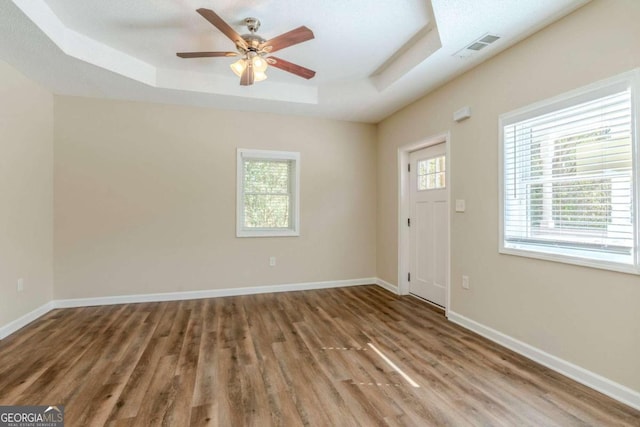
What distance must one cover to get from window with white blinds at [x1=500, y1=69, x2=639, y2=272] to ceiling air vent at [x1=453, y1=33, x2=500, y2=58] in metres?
0.64

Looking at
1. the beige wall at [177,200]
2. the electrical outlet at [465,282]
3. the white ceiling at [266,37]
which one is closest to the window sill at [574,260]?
the electrical outlet at [465,282]

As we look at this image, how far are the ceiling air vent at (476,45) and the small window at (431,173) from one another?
1222mm

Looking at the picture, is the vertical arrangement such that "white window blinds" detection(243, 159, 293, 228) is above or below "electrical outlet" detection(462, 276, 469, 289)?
above

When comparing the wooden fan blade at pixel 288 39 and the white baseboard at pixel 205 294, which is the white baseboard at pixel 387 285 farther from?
the wooden fan blade at pixel 288 39

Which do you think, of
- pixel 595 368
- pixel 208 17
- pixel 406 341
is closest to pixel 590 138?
pixel 595 368

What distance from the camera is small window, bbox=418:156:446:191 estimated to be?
3.70 metres

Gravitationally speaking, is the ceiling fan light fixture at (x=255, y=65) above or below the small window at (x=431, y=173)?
above

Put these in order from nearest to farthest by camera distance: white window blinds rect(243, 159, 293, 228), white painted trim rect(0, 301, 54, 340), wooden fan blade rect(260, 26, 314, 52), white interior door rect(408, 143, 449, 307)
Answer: wooden fan blade rect(260, 26, 314, 52) → white painted trim rect(0, 301, 54, 340) → white interior door rect(408, 143, 449, 307) → white window blinds rect(243, 159, 293, 228)

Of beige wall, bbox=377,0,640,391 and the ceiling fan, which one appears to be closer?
beige wall, bbox=377,0,640,391

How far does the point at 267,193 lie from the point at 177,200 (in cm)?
122

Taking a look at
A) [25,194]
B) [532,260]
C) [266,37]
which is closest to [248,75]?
[266,37]

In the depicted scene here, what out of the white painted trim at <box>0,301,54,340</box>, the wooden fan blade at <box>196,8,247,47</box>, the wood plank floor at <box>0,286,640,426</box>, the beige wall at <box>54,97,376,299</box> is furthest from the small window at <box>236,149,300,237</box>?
the white painted trim at <box>0,301,54,340</box>

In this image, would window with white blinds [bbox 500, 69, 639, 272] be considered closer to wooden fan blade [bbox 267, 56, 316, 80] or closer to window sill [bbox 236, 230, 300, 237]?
wooden fan blade [bbox 267, 56, 316, 80]

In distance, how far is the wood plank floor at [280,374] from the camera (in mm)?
1745
